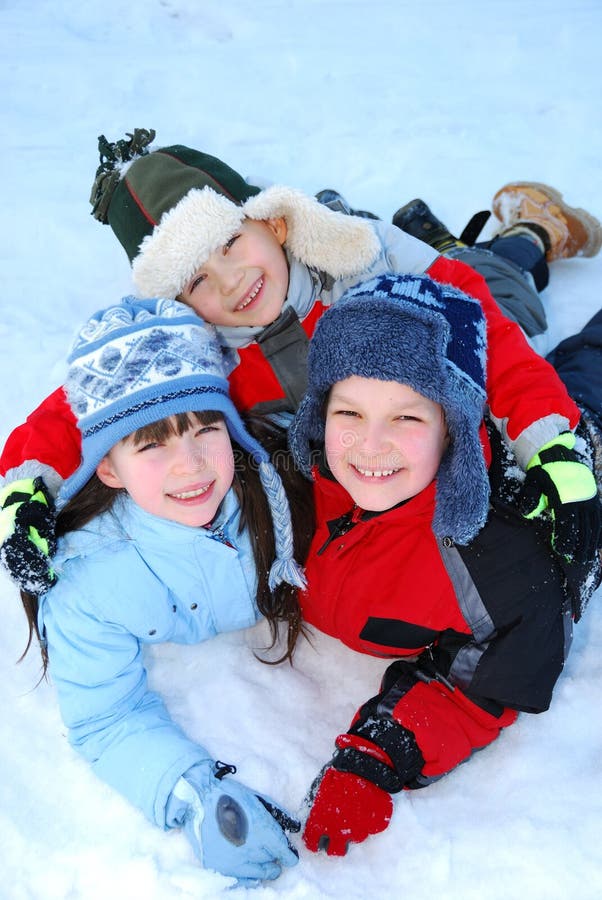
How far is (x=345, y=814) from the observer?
1.62m

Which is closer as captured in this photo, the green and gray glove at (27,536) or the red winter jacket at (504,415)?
the green and gray glove at (27,536)

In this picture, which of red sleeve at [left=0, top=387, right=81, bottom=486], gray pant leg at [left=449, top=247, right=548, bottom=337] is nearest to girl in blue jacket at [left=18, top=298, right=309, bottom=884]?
red sleeve at [left=0, top=387, right=81, bottom=486]

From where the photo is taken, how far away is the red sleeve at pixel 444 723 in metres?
1.69

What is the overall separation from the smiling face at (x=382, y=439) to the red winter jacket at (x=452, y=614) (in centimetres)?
8

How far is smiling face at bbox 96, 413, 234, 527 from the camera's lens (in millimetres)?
1658

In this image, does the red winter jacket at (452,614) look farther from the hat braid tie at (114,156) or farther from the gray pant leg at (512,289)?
the gray pant leg at (512,289)

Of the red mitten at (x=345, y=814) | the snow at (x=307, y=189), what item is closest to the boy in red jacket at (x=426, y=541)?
the red mitten at (x=345, y=814)

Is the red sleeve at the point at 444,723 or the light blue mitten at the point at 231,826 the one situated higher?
the red sleeve at the point at 444,723

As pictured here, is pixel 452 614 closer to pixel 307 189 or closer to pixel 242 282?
pixel 242 282

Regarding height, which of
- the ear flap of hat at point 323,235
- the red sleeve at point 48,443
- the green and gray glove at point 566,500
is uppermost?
the ear flap of hat at point 323,235

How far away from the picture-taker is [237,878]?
1557 millimetres

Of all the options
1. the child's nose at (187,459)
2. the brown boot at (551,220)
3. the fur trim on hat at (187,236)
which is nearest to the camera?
the child's nose at (187,459)

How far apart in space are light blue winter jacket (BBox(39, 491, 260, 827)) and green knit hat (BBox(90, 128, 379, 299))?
24.0 inches

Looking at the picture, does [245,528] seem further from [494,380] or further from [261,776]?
[494,380]
